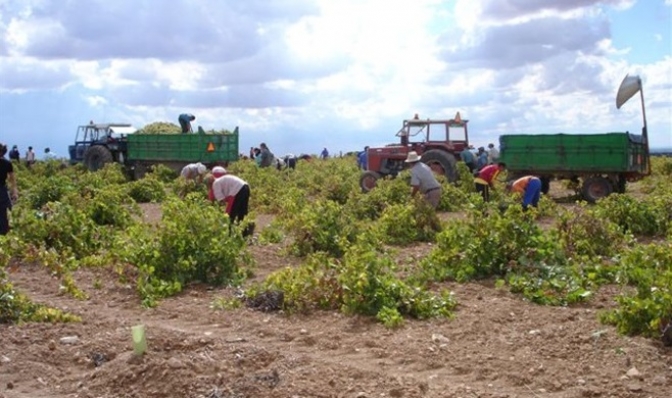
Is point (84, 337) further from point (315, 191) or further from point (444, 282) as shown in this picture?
point (315, 191)

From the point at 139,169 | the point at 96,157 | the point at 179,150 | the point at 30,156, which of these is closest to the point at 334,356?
the point at 179,150

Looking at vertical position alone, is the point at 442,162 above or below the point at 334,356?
above

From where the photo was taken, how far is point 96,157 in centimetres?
2903

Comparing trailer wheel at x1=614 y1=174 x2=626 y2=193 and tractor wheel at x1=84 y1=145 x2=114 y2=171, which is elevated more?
tractor wheel at x1=84 y1=145 x2=114 y2=171

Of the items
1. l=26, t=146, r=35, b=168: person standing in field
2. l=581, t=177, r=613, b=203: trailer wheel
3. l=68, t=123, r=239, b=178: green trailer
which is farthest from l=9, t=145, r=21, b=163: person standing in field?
l=581, t=177, r=613, b=203: trailer wheel

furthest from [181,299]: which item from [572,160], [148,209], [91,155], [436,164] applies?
[91,155]

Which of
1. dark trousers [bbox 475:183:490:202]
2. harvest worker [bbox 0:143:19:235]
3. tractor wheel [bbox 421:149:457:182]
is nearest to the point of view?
harvest worker [bbox 0:143:19:235]

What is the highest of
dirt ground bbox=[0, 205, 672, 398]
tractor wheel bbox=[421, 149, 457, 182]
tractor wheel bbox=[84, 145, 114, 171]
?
tractor wheel bbox=[84, 145, 114, 171]

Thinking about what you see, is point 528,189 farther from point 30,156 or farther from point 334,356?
point 30,156

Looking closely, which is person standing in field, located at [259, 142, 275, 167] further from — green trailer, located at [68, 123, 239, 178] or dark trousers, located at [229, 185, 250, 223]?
dark trousers, located at [229, 185, 250, 223]

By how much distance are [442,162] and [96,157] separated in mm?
12226

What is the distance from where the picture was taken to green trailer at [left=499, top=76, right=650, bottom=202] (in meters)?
19.5

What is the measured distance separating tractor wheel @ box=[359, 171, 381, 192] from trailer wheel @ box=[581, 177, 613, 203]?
5.27 meters

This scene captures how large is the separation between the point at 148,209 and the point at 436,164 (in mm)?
7645
